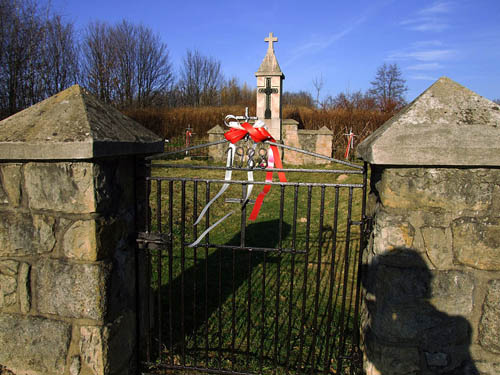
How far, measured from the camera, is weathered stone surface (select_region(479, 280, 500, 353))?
1.94 meters

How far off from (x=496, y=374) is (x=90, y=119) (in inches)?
107

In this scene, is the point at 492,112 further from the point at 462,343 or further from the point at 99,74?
the point at 99,74

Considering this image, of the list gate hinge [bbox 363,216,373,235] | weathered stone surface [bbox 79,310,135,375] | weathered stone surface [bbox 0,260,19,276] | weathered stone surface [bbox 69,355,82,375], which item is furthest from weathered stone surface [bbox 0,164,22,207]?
gate hinge [bbox 363,216,373,235]

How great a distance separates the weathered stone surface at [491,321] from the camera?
194 centimetres

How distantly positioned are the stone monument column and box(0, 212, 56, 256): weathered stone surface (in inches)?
484

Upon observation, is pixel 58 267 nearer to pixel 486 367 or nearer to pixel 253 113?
pixel 486 367

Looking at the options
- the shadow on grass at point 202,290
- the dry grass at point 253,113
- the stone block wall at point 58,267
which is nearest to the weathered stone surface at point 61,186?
the stone block wall at point 58,267

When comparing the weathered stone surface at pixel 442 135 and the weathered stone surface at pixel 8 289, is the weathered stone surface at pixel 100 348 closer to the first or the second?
the weathered stone surface at pixel 8 289

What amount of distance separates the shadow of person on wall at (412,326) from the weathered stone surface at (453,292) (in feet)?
0.05

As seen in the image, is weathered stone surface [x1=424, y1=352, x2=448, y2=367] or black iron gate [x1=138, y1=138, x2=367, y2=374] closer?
weathered stone surface [x1=424, y1=352, x2=448, y2=367]

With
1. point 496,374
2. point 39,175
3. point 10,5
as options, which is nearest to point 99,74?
point 10,5

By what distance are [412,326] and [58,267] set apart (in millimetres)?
2075

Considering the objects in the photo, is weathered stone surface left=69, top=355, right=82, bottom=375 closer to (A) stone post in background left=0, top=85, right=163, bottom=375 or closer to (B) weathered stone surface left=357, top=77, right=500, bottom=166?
(A) stone post in background left=0, top=85, right=163, bottom=375

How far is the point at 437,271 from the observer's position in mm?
1958
